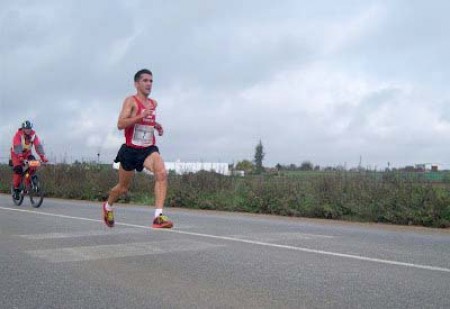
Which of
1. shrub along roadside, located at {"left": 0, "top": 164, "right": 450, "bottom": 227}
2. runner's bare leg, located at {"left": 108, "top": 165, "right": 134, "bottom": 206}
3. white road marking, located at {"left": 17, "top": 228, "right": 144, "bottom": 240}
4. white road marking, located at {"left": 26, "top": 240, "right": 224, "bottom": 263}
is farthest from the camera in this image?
shrub along roadside, located at {"left": 0, "top": 164, "right": 450, "bottom": 227}

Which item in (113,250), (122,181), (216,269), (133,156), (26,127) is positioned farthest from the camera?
(26,127)

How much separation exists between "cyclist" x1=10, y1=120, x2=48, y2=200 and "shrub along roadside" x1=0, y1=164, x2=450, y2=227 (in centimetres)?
555

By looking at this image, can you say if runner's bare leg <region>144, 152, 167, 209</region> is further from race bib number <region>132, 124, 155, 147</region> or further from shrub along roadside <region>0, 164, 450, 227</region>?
shrub along roadside <region>0, 164, 450, 227</region>

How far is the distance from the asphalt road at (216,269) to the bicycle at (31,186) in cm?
535

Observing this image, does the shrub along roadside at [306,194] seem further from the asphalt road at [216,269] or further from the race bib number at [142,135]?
the race bib number at [142,135]

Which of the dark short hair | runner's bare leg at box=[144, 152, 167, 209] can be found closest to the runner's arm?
the dark short hair

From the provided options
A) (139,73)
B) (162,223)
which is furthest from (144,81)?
(162,223)

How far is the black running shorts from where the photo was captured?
803 cm

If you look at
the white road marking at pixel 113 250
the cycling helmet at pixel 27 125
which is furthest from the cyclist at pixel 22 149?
the white road marking at pixel 113 250

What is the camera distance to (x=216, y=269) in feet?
21.1

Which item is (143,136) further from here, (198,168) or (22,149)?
(198,168)

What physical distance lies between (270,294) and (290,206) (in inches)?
449

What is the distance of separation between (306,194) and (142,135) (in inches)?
364

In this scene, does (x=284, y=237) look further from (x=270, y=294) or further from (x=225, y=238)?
(x=270, y=294)
